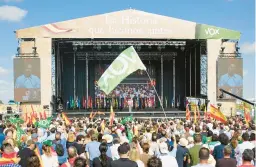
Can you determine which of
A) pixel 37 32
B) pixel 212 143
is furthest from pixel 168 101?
pixel 212 143

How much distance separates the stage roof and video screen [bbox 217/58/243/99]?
5.70 ft

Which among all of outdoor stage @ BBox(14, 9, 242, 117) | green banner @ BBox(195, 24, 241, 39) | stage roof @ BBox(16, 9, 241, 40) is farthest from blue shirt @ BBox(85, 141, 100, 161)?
green banner @ BBox(195, 24, 241, 39)

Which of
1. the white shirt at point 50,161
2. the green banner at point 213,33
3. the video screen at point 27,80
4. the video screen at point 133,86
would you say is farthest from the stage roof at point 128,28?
the white shirt at point 50,161

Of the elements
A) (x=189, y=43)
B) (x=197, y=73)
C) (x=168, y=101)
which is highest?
(x=189, y=43)

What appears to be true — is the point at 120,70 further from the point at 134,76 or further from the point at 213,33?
the point at 134,76

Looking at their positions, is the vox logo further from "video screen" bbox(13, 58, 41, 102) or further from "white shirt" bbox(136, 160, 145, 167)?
"white shirt" bbox(136, 160, 145, 167)

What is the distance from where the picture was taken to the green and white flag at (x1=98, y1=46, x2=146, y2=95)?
45.2 feet

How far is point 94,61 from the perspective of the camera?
3497 cm

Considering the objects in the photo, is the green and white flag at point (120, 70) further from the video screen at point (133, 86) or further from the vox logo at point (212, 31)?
the video screen at point (133, 86)

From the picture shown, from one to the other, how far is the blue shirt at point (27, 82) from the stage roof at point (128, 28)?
2.79 m

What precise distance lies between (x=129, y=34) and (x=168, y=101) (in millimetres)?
8612

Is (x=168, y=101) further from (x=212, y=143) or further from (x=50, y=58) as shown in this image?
(x=212, y=143)

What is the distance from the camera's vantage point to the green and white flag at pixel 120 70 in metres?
13.8

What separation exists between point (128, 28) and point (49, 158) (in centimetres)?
2338
